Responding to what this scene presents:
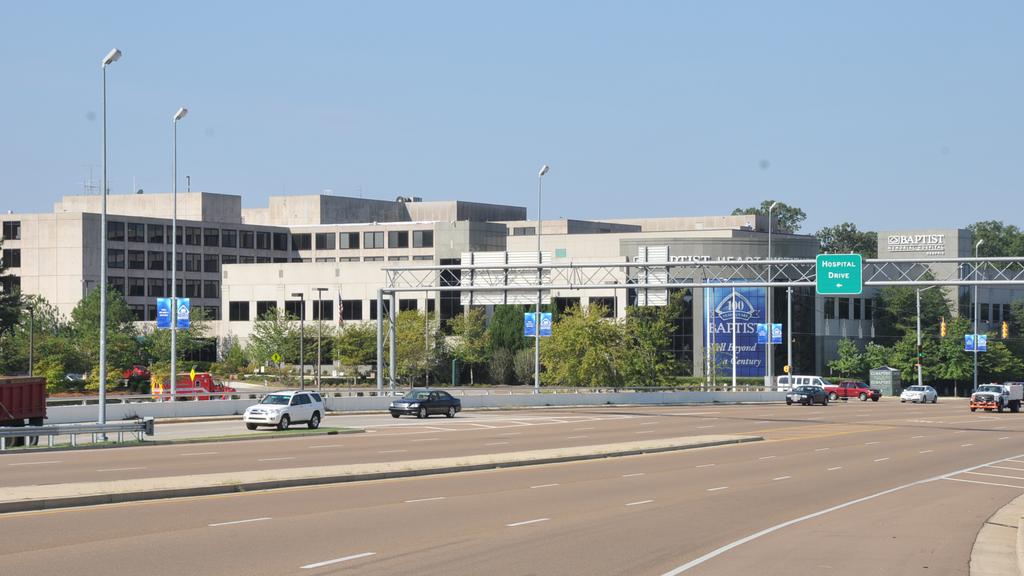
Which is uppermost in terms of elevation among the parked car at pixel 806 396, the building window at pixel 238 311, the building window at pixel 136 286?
the building window at pixel 136 286

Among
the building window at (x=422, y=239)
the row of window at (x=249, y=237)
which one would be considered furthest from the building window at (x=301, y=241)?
the building window at (x=422, y=239)

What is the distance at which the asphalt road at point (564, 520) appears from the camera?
49.8 ft

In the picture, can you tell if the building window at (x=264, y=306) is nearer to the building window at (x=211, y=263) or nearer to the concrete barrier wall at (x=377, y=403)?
the building window at (x=211, y=263)

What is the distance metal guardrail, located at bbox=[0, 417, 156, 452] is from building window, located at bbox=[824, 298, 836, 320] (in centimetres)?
8084

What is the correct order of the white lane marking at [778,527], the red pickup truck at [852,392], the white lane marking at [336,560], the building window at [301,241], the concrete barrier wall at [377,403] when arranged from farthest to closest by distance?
1. the building window at [301,241]
2. the red pickup truck at [852,392]
3. the concrete barrier wall at [377,403]
4. the white lane marking at [778,527]
5. the white lane marking at [336,560]

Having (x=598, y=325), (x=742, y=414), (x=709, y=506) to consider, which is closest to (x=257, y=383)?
(x=598, y=325)

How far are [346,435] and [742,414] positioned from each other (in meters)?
27.6

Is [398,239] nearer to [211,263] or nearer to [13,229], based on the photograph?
[211,263]

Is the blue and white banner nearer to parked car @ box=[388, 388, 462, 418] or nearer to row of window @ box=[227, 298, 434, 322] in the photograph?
row of window @ box=[227, 298, 434, 322]

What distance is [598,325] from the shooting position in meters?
86.3

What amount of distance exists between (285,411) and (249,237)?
95.3 metres

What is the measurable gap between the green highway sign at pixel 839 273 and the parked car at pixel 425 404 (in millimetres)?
17449

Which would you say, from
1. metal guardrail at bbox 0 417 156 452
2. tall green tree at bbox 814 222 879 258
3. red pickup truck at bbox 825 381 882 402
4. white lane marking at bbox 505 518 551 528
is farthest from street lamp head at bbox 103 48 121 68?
tall green tree at bbox 814 222 879 258

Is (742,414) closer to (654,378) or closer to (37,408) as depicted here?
→ (654,378)
